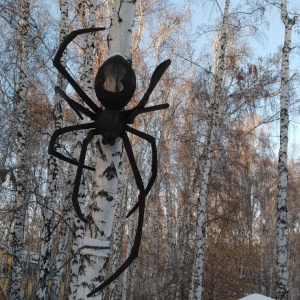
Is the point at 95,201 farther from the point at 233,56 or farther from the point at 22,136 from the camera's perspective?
the point at 233,56

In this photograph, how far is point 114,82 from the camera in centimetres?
200

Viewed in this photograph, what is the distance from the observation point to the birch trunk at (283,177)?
7.69 meters

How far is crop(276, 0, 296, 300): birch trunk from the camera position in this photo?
7691mm

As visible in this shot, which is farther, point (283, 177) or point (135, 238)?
point (283, 177)

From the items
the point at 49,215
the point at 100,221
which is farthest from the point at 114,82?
the point at 49,215

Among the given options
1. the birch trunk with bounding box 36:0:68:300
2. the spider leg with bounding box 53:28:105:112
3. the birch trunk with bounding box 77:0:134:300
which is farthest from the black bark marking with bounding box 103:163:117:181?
the birch trunk with bounding box 36:0:68:300

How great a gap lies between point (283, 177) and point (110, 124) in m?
7.00

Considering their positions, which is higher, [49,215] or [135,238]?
[49,215]

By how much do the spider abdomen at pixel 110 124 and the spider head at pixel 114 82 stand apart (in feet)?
0.20

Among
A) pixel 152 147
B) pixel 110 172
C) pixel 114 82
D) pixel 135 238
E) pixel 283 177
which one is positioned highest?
pixel 283 177

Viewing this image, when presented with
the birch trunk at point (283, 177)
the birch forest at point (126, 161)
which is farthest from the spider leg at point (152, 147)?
the birch trunk at point (283, 177)

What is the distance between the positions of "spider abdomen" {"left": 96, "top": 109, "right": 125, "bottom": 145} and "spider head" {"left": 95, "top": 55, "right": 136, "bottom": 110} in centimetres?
6

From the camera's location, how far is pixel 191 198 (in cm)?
1321

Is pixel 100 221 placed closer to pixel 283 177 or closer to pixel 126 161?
pixel 283 177
